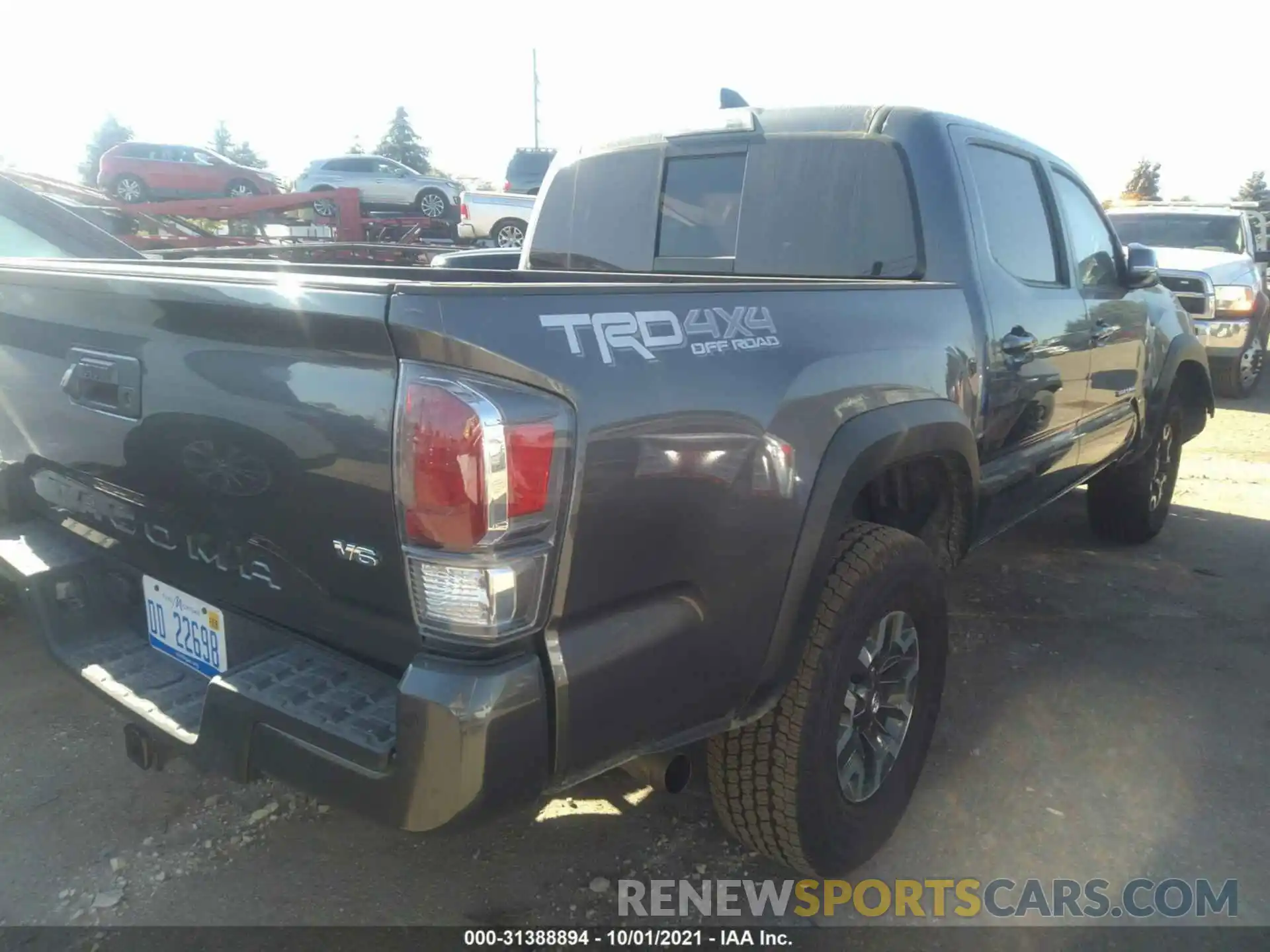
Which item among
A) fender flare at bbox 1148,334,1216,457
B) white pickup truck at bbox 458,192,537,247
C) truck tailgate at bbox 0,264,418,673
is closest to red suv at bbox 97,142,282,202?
white pickup truck at bbox 458,192,537,247

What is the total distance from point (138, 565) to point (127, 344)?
0.54 metres

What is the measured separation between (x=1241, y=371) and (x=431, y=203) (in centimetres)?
1507

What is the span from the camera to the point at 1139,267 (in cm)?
430

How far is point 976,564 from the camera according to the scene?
5.11 m

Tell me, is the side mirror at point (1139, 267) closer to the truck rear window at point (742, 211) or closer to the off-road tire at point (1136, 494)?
the off-road tire at point (1136, 494)

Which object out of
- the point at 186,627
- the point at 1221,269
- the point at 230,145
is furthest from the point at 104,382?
the point at 230,145

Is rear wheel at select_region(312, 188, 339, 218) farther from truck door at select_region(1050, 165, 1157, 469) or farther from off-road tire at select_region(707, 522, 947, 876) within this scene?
off-road tire at select_region(707, 522, 947, 876)

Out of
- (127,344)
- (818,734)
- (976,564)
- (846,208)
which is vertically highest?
(846,208)

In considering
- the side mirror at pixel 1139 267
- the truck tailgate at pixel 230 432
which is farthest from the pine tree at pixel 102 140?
the truck tailgate at pixel 230 432

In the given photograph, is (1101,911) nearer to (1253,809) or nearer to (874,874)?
(874,874)

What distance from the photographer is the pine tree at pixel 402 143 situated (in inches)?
2135

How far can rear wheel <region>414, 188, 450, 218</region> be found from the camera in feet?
65.8

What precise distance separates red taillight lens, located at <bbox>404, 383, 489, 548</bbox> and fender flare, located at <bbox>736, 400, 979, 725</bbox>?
0.81 metres

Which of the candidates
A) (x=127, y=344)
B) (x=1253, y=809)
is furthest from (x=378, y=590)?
(x=1253, y=809)
